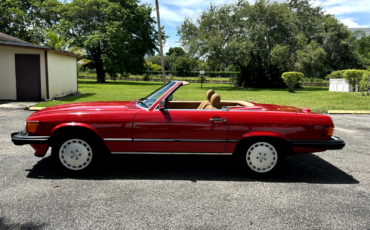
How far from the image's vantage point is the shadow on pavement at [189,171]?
13.6ft

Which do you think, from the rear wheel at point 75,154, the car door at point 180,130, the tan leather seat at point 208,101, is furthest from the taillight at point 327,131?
the rear wheel at point 75,154

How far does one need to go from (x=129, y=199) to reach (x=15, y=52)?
45.3 ft

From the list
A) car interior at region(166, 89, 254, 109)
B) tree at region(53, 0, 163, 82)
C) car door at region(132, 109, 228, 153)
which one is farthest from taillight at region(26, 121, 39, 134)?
tree at region(53, 0, 163, 82)

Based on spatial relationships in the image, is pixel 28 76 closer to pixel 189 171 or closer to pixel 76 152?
pixel 76 152

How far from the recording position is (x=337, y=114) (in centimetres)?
1173

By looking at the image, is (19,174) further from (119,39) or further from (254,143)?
(119,39)

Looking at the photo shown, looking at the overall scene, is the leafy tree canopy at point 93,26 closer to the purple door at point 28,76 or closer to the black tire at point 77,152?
the purple door at point 28,76

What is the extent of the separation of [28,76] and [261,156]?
45.3 ft

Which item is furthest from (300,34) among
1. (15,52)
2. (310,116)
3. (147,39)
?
(310,116)

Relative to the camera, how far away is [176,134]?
3939 mm

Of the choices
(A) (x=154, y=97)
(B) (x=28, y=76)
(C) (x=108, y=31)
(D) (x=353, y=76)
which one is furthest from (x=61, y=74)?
(C) (x=108, y=31)

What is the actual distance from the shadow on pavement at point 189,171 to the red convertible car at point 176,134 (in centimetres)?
30

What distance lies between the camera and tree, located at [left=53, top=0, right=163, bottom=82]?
40219 millimetres

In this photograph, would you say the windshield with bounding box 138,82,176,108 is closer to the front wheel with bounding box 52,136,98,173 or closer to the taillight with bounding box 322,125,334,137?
the front wheel with bounding box 52,136,98,173
